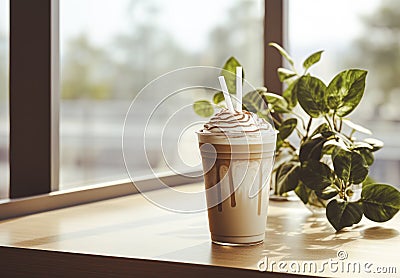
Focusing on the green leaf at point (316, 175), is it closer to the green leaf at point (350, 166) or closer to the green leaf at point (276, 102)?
the green leaf at point (350, 166)

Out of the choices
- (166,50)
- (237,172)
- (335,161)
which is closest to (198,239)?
(237,172)

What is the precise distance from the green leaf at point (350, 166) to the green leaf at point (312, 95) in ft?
0.37

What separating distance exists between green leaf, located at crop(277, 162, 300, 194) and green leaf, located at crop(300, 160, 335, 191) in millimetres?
83

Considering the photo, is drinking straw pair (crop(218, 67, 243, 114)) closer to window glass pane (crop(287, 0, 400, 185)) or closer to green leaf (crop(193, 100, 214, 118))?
green leaf (crop(193, 100, 214, 118))

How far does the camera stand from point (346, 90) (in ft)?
3.60

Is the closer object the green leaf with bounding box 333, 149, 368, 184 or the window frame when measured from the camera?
the green leaf with bounding box 333, 149, 368, 184

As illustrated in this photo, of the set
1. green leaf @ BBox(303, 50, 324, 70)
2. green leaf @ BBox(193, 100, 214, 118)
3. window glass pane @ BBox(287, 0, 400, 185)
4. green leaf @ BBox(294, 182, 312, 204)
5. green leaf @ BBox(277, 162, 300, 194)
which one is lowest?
green leaf @ BBox(294, 182, 312, 204)

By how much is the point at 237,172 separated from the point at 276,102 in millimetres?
405

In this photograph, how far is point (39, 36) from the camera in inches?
47.4

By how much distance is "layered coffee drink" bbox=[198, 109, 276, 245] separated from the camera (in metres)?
0.91

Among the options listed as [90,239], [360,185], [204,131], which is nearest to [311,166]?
[360,185]

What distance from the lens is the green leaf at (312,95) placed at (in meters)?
1.12

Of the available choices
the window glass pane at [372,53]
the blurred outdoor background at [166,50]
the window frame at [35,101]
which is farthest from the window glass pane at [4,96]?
the window glass pane at [372,53]

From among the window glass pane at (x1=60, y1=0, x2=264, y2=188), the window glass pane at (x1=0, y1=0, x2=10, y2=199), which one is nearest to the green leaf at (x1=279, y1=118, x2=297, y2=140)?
the window glass pane at (x1=0, y1=0, x2=10, y2=199)
